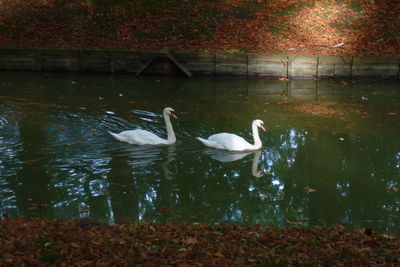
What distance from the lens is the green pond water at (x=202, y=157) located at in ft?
27.6

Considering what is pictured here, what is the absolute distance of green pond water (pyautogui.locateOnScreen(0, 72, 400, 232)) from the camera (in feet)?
27.6

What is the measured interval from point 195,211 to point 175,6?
1593cm

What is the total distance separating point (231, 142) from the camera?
11242 mm

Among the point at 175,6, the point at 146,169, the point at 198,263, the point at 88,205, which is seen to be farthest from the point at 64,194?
the point at 175,6

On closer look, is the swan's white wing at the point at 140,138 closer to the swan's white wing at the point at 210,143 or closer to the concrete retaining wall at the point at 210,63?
the swan's white wing at the point at 210,143

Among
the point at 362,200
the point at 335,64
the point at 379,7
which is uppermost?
the point at 379,7

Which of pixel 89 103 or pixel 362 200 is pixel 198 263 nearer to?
pixel 362 200

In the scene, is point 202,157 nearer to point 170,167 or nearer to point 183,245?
point 170,167

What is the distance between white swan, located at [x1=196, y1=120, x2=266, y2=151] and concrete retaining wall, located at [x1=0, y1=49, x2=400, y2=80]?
7.77m

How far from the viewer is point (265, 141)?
12312 millimetres

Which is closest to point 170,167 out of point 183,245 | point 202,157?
point 202,157

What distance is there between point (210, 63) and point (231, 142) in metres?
8.36

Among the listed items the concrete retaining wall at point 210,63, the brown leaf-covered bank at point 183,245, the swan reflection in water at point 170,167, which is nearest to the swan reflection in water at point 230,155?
the swan reflection in water at point 170,167

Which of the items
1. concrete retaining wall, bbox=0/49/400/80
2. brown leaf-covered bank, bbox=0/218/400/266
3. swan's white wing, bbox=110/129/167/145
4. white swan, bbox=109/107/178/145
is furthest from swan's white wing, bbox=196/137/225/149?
concrete retaining wall, bbox=0/49/400/80
